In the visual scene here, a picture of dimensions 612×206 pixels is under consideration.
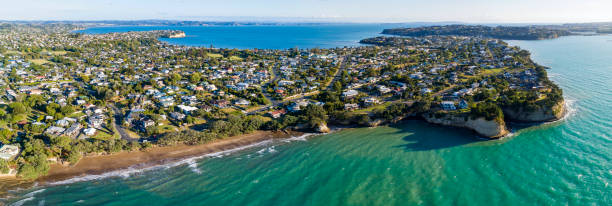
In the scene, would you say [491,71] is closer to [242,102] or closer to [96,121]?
[242,102]

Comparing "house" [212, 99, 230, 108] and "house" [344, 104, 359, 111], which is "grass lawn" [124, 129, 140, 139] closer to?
"house" [212, 99, 230, 108]

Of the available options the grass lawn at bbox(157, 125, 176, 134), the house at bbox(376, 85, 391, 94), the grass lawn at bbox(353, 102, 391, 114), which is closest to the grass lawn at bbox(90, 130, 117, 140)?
the grass lawn at bbox(157, 125, 176, 134)

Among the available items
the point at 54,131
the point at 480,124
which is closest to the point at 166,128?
the point at 54,131

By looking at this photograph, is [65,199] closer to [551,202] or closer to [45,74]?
[551,202]

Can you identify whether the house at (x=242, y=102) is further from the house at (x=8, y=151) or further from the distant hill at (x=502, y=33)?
the distant hill at (x=502, y=33)

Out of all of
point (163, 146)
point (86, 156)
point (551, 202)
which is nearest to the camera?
point (551, 202)

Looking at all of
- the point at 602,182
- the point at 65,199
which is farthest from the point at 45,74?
the point at 602,182
